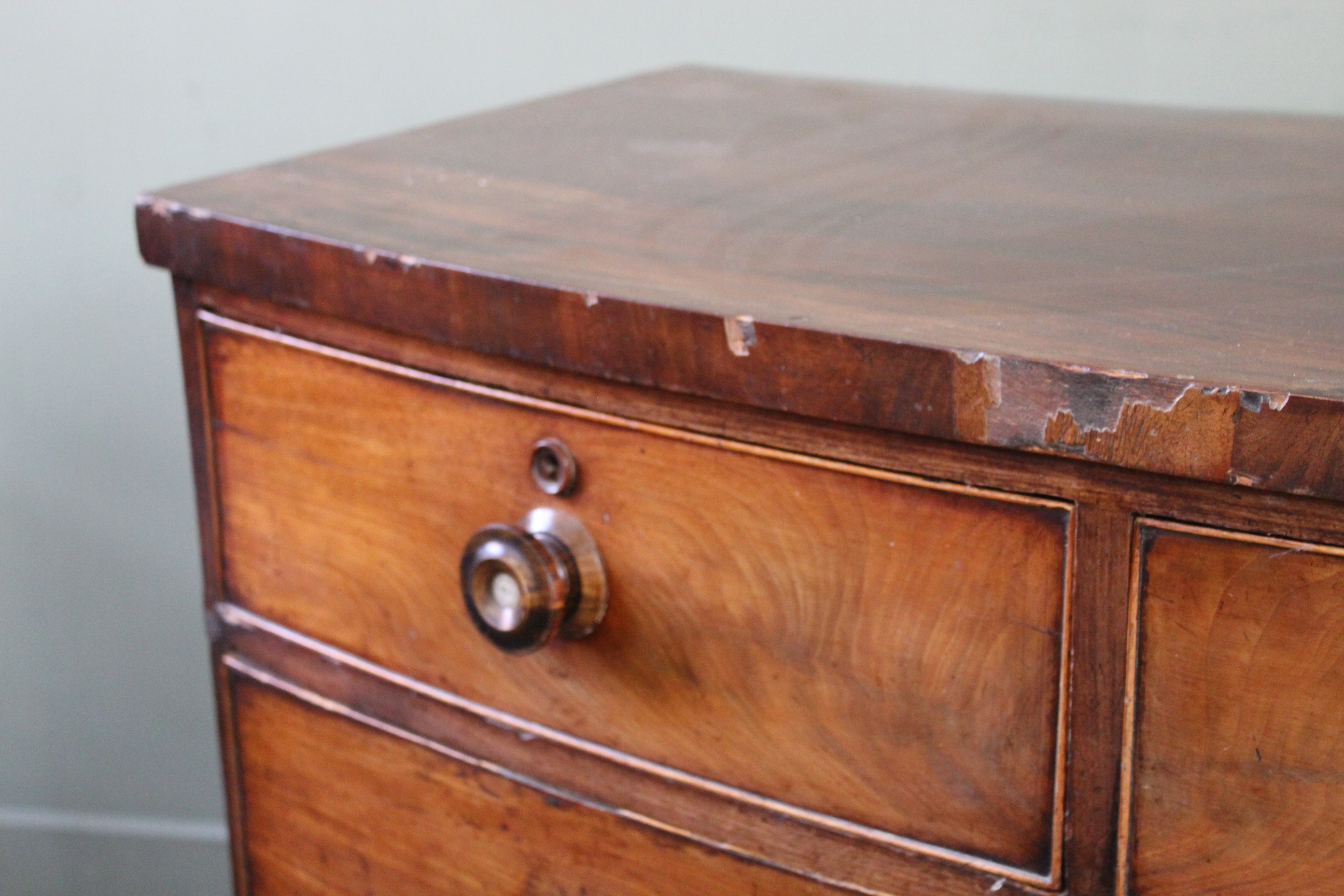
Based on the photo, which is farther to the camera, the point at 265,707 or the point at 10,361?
the point at 10,361

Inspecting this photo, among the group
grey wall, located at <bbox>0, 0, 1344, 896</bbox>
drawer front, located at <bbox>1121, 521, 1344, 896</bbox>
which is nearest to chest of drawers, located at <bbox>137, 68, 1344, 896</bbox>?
drawer front, located at <bbox>1121, 521, 1344, 896</bbox>

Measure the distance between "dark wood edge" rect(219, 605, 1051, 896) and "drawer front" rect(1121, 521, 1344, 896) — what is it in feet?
0.19

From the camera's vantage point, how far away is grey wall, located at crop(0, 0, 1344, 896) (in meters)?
0.98

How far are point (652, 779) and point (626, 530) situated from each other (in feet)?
0.32

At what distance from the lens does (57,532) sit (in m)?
1.30

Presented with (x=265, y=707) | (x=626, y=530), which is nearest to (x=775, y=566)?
(x=626, y=530)

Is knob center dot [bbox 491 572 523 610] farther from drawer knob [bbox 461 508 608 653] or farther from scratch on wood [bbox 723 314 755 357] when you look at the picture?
scratch on wood [bbox 723 314 755 357]

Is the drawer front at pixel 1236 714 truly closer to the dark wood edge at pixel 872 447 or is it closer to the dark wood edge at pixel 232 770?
the dark wood edge at pixel 872 447

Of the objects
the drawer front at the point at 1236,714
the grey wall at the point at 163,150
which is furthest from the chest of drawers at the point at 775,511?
the grey wall at the point at 163,150

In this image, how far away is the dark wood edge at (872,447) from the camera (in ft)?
1.32

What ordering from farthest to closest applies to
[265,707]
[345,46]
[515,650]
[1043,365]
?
[345,46] → [265,707] → [515,650] → [1043,365]

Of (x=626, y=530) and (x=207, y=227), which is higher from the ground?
(x=207, y=227)

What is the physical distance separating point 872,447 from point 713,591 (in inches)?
3.3

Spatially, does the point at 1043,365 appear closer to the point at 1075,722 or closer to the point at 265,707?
the point at 1075,722
